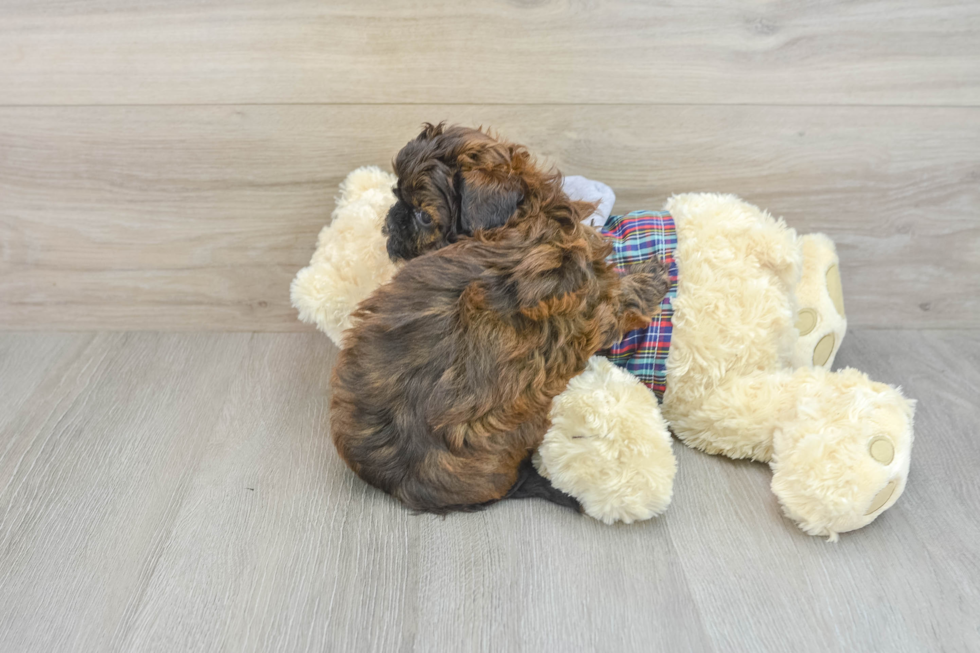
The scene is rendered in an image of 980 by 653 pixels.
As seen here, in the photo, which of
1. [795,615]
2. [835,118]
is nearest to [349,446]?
[795,615]

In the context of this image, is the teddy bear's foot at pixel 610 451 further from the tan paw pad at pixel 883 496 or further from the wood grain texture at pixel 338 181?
the wood grain texture at pixel 338 181

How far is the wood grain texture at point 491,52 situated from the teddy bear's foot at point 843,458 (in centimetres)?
57

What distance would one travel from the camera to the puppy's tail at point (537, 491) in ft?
3.17

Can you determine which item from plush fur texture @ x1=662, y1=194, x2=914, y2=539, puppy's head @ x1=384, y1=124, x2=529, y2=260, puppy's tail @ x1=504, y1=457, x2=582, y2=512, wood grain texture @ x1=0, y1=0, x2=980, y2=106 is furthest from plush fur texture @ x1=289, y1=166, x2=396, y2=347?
plush fur texture @ x1=662, y1=194, x2=914, y2=539

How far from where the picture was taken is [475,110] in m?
1.21

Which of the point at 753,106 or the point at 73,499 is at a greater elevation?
the point at 753,106

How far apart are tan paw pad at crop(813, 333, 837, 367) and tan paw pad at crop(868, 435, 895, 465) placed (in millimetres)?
305

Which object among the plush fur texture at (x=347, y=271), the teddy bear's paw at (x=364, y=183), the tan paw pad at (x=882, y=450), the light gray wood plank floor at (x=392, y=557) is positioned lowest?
the light gray wood plank floor at (x=392, y=557)

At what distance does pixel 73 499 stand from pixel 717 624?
94 cm

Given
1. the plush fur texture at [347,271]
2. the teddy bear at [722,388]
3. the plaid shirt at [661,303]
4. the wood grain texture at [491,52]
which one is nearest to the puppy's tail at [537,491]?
the teddy bear at [722,388]

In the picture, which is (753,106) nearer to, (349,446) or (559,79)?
(559,79)

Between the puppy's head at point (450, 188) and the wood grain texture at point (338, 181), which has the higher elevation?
the puppy's head at point (450, 188)

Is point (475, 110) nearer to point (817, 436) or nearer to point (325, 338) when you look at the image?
point (325, 338)

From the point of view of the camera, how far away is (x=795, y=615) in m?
0.81
